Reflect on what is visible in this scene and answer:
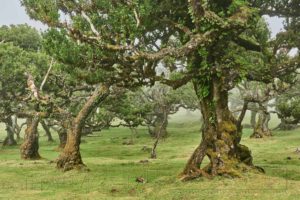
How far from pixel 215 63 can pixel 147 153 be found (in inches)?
941

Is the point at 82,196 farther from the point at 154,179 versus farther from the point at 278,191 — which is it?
the point at 278,191

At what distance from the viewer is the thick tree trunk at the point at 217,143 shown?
Result: 23.2m

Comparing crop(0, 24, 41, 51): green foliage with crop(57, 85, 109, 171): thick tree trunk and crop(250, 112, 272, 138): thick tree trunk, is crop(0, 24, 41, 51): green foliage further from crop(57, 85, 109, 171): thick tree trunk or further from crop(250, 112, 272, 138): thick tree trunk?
crop(250, 112, 272, 138): thick tree trunk

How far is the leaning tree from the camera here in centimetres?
1967

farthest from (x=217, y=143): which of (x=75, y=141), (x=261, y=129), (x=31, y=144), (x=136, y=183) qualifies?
(x=261, y=129)

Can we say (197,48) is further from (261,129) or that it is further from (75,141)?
(261,129)

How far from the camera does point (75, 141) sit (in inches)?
1240

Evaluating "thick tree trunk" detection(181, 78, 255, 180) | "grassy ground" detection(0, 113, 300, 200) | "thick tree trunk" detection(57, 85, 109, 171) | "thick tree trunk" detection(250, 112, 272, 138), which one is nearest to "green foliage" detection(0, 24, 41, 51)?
"grassy ground" detection(0, 113, 300, 200)

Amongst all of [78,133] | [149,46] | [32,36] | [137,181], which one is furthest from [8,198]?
[32,36]

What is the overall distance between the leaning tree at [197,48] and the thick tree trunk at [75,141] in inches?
294

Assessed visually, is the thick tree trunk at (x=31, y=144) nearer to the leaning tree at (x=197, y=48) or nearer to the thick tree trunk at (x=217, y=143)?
the leaning tree at (x=197, y=48)

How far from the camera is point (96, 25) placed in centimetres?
2314

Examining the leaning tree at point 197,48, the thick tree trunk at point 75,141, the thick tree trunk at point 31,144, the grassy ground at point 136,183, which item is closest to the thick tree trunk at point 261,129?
the grassy ground at point 136,183

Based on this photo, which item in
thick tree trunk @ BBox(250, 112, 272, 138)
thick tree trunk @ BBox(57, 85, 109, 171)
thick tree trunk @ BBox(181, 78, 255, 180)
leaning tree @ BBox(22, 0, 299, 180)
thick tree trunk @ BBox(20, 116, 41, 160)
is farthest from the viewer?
thick tree trunk @ BBox(250, 112, 272, 138)
